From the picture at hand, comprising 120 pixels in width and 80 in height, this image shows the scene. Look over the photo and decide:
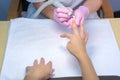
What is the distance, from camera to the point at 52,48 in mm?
850

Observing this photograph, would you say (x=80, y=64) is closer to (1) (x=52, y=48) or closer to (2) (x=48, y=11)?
(1) (x=52, y=48)

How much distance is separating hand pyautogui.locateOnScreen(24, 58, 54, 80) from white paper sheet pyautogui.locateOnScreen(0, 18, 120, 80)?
26mm

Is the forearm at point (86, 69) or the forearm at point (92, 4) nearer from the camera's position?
the forearm at point (86, 69)

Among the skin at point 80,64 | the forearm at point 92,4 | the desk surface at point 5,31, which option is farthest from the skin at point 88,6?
the skin at point 80,64

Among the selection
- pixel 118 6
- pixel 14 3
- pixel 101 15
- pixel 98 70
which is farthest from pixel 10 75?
pixel 118 6

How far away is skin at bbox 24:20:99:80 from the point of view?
716 millimetres

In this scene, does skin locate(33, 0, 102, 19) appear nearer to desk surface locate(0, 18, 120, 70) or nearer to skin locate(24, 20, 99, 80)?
desk surface locate(0, 18, 120, 70)

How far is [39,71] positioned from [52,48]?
0.13 meters

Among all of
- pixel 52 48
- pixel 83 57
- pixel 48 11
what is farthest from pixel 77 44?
pixel 48 11

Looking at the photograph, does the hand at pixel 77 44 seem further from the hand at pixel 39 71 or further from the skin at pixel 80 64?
the hand at pixel 39 71

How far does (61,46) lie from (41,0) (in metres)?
0.26

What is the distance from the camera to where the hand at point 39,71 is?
2.41 ft

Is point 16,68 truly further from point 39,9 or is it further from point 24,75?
point 39,9

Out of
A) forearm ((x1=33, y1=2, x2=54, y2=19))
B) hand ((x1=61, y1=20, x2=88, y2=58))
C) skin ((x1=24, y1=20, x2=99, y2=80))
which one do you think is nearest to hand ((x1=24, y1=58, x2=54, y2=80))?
skin ((x1=24, y1=20, x2=99, y2=80))
